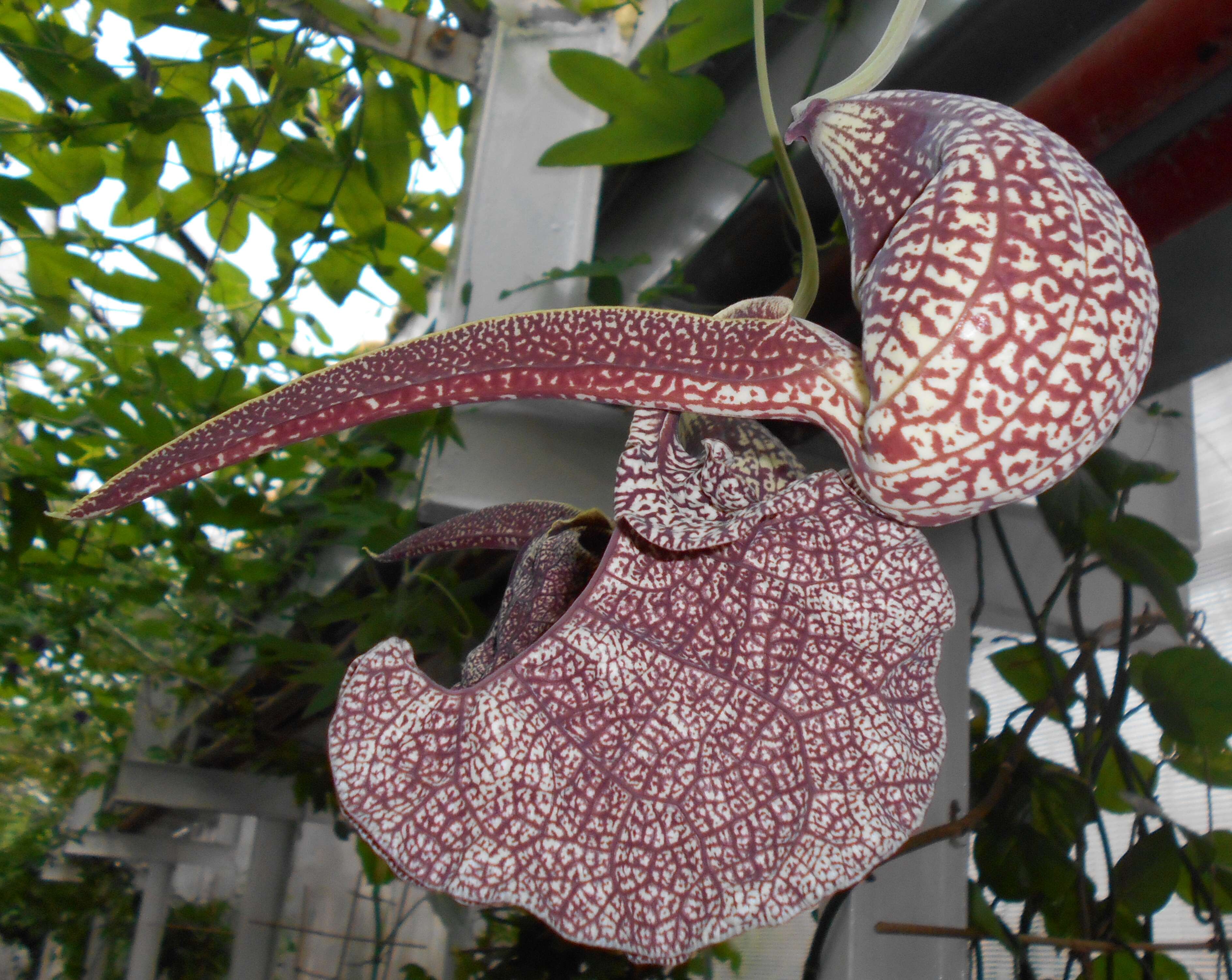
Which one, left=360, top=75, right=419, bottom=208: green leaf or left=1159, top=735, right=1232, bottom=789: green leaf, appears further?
left=1159, top=735, right=1232, bottom=789: green leaf

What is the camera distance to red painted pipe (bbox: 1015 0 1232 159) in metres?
0.43

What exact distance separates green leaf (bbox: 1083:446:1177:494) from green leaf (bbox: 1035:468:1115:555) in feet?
0.10

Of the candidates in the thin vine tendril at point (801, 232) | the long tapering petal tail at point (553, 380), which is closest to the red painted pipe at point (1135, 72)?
the thin vine tendril at point (801, 232)

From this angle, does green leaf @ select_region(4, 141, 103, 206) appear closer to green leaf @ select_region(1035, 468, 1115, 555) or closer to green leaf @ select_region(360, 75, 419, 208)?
green leaf @ select_region(360, 75, 419, 208)

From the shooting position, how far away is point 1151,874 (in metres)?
0.92

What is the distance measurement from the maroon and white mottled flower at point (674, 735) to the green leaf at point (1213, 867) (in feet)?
2.78

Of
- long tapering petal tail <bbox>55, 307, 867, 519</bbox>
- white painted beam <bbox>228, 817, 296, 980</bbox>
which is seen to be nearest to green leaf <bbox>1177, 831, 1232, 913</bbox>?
long tapering petal tail <bbox>55, 307, 867, 519</bbox>

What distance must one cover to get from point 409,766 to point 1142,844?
0.94 metres

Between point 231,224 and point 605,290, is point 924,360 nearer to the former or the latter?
point 605,290

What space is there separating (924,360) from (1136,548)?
72 cm

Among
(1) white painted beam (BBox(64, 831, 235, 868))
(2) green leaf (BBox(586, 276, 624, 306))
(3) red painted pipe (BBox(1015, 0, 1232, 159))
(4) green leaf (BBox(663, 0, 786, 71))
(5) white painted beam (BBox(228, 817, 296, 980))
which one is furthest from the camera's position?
(1) white painted beam (BBox(64, 831, 235, 868))

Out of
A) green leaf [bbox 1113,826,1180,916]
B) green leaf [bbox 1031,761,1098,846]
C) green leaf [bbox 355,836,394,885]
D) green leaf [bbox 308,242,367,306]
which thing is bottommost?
green leaf [bbox 355,836,394,885]

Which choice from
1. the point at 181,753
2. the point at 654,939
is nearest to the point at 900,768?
the point at 654,939

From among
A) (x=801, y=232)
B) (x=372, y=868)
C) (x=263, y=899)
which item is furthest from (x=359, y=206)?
(x=263, y=899)
